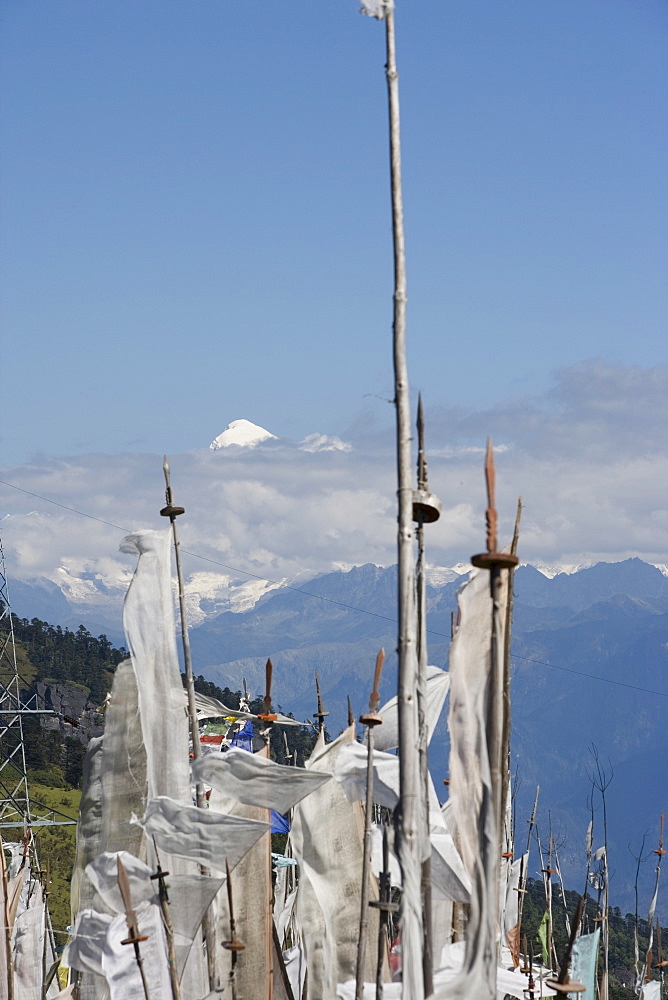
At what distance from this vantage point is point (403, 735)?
7387mm

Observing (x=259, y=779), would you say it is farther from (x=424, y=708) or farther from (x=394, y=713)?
(x=424, y=708)

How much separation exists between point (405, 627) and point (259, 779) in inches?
154

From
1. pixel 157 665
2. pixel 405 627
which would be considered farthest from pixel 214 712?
pixel 405 627

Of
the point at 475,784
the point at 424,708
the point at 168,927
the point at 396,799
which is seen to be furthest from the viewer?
the point at 396,799

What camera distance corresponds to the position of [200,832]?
1045 cm

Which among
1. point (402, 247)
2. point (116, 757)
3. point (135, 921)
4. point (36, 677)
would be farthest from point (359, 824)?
point (36, 677)

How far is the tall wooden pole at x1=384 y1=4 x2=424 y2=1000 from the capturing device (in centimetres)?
739

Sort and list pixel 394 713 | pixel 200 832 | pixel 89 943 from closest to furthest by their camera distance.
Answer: pixel 200 832 → pixel 89 943 → pixel 394 713

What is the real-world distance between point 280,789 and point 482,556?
5062 millimetres

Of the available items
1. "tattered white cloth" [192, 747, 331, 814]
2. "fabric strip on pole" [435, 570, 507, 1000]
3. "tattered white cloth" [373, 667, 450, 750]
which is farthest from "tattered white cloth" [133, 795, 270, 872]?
"fabric strip on pole" [435, 570, 507, 1000]

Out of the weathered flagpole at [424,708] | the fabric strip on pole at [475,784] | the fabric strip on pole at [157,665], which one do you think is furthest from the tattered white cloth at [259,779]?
the fabric strip on pole at [475,784]

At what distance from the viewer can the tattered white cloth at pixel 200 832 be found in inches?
408

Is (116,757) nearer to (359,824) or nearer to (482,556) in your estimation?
(359,824)

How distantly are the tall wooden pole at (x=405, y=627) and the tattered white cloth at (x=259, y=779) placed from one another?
318cm
